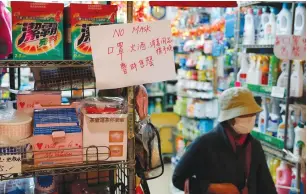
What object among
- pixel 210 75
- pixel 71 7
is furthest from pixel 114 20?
pixel 210 75

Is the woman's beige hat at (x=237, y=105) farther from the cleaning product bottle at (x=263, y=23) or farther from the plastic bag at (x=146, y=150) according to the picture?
the cleaning product bottle at (x=263, y=23)

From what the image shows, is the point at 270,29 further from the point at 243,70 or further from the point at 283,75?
the point at 243,70

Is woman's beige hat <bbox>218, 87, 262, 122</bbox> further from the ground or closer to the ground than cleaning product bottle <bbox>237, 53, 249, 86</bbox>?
closer to the ground

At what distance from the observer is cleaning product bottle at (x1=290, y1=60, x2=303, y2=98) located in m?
3.06

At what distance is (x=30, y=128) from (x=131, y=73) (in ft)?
1.41

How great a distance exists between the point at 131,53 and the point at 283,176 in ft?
7.53

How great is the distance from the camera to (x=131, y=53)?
55.5 inches

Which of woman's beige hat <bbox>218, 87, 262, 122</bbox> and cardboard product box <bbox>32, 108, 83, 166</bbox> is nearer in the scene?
cardboard product box <bbox>32, 108, 83, 166</bbox>

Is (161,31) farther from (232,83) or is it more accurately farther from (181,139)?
(181,139)

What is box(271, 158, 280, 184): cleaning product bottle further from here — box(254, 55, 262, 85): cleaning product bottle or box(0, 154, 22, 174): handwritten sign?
box(0, 154, 22, 174): handwritten sign

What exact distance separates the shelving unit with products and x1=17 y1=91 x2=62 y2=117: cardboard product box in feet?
6.85

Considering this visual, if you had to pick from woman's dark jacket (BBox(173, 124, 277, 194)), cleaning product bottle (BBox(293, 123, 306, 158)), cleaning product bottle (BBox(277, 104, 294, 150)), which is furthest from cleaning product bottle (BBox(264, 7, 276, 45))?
woman's dark jacket (BBox(173, 124, 277, 194))

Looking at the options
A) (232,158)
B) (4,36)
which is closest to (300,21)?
(232,158)

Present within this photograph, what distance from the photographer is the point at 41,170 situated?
1.31 meters
